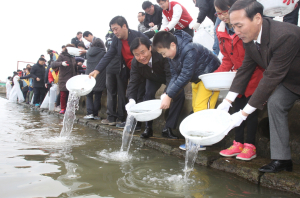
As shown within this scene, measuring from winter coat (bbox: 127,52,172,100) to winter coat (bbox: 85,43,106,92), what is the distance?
2020mm

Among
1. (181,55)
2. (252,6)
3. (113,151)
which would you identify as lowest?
(113,151)

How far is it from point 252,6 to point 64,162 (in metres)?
2.30

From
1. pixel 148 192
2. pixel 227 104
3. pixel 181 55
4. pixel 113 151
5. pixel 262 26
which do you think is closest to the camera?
pixel 148 192

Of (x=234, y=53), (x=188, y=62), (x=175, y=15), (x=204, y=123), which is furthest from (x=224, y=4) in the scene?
(x=175, y=15)

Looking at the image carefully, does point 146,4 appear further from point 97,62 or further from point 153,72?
point 153,72

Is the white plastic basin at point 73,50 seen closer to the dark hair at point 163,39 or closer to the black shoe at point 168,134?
the black shoe at point 168,134

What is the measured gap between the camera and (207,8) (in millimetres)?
4266

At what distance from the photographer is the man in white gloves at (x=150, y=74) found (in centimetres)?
330

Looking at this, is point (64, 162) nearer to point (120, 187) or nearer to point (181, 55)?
point (120, 187)

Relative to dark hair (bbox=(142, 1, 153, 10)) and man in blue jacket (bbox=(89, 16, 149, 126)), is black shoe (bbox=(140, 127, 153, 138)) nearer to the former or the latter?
man in blue jacket (bbox=(89, 16, 149, 126))

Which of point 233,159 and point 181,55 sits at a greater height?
point 181,55

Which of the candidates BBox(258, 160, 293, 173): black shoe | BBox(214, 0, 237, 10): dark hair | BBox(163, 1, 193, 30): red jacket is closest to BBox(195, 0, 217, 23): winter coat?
BBox(163, 1, 193, 30): red jacket

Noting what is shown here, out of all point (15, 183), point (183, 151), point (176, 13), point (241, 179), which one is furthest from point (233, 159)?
point (176, 13)

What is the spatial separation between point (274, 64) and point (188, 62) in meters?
1.09
